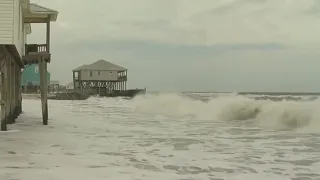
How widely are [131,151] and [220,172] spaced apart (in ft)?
11.0

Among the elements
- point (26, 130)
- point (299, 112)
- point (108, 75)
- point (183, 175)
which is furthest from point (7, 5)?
point (108, 75)

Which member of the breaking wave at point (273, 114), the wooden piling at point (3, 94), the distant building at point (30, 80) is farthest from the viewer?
the distant building at point (30, 80)

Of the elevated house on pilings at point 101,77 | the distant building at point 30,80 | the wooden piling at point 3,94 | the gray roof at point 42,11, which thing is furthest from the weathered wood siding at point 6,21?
the elevated house on pilings at point 101,77

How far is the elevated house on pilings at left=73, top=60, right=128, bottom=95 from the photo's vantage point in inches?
3260

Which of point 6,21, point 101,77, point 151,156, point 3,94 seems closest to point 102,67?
point 101,77

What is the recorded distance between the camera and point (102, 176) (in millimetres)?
7996

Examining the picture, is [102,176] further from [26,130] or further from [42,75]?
[42,75]

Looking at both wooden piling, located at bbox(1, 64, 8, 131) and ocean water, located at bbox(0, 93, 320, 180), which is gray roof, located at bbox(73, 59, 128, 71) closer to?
ocean water, located at bbox(0, 93, 320, 180)

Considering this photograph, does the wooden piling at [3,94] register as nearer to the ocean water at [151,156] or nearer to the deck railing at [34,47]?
the ocean water at [151,156]

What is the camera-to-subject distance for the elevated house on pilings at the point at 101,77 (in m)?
82.8

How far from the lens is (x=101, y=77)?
8312cm

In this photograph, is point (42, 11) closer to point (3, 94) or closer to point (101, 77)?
point (3, 94)

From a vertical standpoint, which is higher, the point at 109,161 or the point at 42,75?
the point at 42,75

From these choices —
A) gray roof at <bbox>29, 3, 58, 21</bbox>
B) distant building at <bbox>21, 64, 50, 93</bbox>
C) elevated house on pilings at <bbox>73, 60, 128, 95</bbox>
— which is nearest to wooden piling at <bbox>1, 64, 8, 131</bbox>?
gray roof at <bbox>29, 3, 58, 21</bbox>
